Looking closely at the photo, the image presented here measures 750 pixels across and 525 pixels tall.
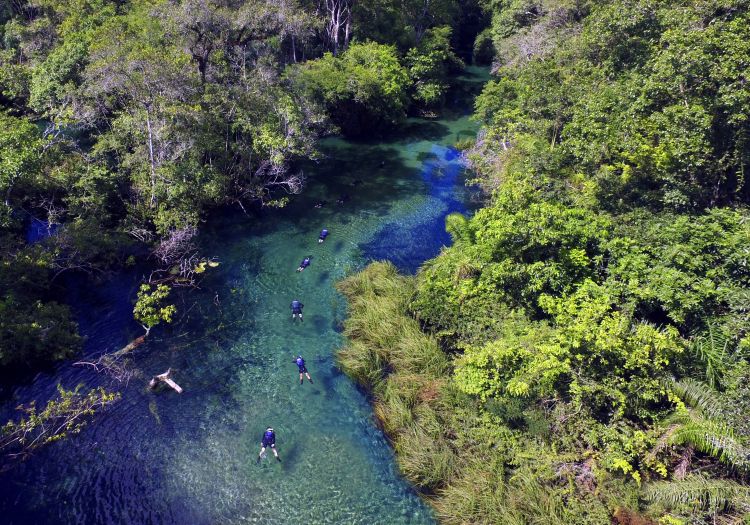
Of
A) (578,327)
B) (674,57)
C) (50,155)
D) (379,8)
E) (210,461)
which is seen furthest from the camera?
(379,8)

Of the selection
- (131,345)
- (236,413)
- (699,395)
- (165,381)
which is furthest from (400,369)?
(131,345)

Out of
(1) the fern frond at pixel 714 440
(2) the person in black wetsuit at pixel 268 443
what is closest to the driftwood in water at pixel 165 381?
(2) the person in black wetsuit at pixel 268 443

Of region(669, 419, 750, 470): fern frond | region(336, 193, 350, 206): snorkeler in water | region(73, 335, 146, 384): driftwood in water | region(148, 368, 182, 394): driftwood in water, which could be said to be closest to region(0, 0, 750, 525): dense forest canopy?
region(669, 419, 750, 470): fern frond

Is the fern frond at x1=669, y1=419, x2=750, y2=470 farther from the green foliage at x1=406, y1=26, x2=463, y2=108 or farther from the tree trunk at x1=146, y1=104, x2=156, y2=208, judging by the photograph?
the green foliage at x1=406, y1=26, x2=463, y2=108

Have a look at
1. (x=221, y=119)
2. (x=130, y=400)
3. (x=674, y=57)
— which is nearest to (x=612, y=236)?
(x=674, y=57)

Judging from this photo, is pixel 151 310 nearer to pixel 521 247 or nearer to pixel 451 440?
pixel 451 440

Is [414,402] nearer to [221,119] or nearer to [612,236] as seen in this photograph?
[612,236]
